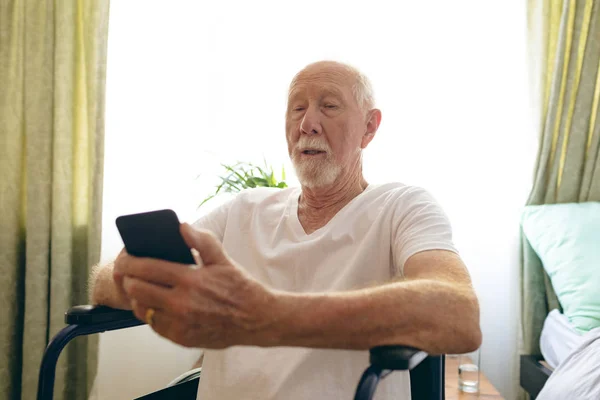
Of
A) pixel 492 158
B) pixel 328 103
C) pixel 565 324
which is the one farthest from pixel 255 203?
pixel 492 158

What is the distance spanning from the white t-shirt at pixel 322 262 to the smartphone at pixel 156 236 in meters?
0.44

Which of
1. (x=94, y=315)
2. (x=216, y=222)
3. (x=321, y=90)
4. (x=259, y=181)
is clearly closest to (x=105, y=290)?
(x=94, y=315)

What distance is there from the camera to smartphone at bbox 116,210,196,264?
0.76 metres

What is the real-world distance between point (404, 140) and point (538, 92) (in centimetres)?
61

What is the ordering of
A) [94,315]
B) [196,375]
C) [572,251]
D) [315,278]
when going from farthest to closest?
[572,251], [196,375], [315,278], [94,315]

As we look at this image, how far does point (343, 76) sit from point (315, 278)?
53 cm

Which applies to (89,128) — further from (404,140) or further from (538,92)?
(538,92)

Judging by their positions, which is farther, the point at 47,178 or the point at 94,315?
the point at 47,178

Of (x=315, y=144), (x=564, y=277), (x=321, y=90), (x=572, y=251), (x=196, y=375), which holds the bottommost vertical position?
(x=196, y=375)

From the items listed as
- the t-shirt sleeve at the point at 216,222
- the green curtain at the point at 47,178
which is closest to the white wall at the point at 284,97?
the green curtain at the point at 47,178

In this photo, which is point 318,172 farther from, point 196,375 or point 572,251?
point 572,251

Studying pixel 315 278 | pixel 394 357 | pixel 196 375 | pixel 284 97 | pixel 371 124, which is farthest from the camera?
pixel 284 97

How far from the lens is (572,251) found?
2.06 m

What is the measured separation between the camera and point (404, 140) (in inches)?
102
